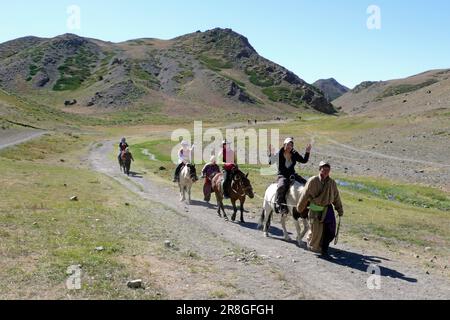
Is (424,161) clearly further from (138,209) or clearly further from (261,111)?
(261,111)

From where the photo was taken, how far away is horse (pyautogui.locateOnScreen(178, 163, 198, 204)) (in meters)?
26.2

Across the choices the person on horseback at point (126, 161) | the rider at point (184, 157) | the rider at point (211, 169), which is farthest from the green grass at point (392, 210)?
the rider at point (184, 157)

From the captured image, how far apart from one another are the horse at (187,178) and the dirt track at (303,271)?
5.84 metres

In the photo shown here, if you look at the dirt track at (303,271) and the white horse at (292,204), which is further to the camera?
the white horse at (292,204)

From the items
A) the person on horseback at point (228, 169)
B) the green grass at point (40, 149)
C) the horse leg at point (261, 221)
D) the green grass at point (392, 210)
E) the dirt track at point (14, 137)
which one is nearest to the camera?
the horse leg at point (261, 221)

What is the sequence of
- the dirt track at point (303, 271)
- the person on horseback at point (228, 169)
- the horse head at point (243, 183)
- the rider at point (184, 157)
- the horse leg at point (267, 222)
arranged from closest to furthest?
the dirt track at point (303, 271)
the horse leg at point (267, 222)
the horse head at point (243, 183)
the person on horseback at point (228, 169)
the rider at point (184, 157)

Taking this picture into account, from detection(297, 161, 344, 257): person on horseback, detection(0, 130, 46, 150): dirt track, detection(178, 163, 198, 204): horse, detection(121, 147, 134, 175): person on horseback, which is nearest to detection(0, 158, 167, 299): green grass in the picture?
detection(178, 163, 198, 204): horse

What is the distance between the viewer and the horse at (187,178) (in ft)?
86.0

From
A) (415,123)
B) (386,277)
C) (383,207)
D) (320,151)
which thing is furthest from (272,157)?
(415,123)

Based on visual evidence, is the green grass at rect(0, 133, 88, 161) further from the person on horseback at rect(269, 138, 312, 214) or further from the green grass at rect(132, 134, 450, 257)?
the person on horseback at rect(269, 138, 312, 214)

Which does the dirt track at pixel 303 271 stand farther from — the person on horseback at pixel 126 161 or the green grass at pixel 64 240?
the person on horseback at pixel 126 161

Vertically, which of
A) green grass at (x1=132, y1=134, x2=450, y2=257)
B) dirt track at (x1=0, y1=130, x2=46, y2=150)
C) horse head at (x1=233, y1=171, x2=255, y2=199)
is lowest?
green grass at (x1=132, y1=134, x2=450, y2=257)

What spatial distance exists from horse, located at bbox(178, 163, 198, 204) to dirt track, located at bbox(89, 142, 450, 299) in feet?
19.2
